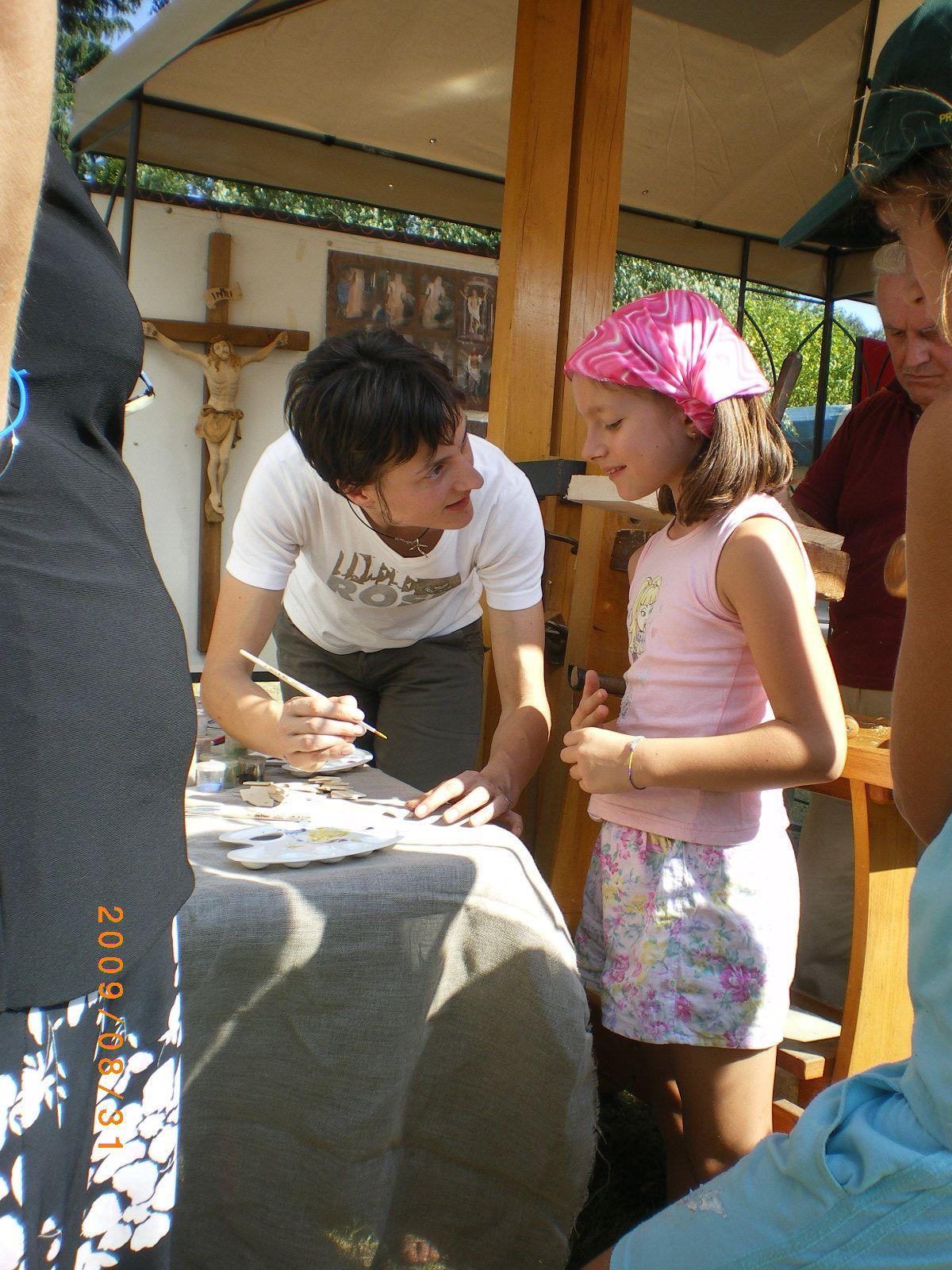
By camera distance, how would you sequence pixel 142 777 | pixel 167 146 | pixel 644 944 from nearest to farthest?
pixel 142 777 < pixel 644 944 < pixel 167 146

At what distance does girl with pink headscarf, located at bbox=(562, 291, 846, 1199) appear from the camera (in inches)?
48.6

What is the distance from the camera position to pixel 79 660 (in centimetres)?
76

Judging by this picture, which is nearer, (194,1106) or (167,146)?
(194,1106)

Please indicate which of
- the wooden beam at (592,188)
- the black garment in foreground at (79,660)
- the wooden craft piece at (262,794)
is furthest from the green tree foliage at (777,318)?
the black garment in foreground at (79,660)

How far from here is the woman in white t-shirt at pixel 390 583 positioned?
1.72m

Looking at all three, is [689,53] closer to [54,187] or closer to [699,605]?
[699,605]

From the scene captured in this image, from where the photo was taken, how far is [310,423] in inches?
69.9

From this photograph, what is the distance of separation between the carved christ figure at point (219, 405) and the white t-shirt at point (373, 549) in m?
3.67

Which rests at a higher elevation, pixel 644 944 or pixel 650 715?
pixel 650 715

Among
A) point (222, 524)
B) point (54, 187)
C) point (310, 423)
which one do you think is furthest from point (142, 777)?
point (222, 524)

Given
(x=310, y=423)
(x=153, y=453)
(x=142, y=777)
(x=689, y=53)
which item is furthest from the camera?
(x=153, y=453)

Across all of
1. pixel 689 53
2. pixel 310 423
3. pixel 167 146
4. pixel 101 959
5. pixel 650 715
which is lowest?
pixel 101 959

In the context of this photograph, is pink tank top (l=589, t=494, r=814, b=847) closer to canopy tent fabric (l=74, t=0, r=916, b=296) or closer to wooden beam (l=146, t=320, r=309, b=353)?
canopy tent fabric (l=74, t=0, r=916, b=296)

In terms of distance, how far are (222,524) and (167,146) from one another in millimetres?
2011
